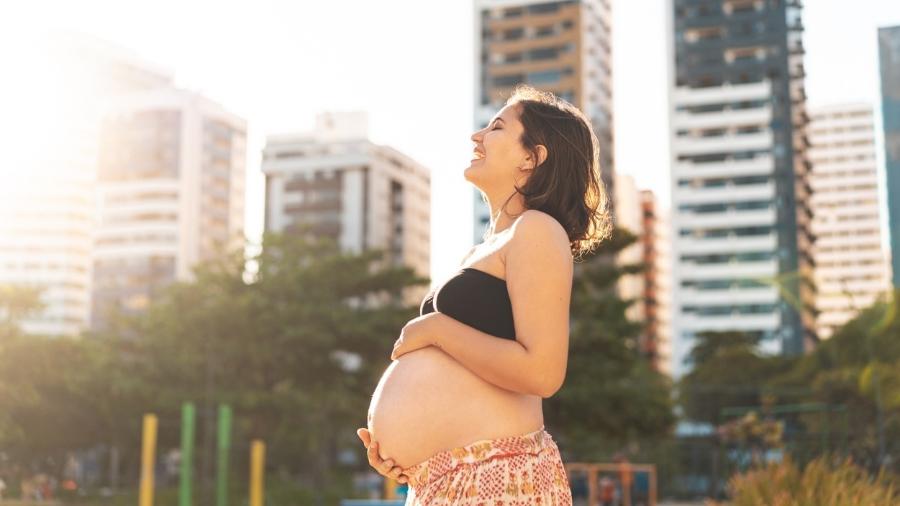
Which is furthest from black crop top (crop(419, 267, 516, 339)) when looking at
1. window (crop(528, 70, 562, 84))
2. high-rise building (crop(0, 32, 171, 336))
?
high-rise building (crop(0, 32, 171, 336))

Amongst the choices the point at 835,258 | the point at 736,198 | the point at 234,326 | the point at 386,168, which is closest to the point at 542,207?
the point at 234,326

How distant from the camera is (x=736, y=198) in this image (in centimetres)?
10106

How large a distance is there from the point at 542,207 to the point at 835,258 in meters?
151

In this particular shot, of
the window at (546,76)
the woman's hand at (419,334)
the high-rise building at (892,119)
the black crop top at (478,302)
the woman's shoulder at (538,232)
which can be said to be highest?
the window at (546,76)

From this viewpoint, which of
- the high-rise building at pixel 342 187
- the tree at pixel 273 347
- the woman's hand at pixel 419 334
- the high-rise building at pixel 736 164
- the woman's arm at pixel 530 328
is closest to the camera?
the woman's arm at pixel 530 328

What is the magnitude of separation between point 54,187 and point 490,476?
440 feet

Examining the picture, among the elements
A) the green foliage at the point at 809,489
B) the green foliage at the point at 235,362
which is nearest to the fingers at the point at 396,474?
the green foliage at the point at 809,489

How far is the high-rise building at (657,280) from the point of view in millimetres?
118025

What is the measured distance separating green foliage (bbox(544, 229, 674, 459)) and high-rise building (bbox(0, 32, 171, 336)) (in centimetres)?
9500

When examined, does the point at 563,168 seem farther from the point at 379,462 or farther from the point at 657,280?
the point at 657,280

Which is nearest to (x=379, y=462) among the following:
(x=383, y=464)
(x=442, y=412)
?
(x=383, y=464)

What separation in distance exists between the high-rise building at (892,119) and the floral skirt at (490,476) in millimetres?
8494

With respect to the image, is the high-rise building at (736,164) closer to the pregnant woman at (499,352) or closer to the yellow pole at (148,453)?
the yellow pole at (148,453)

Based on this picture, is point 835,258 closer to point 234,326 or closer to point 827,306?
point 827,306
